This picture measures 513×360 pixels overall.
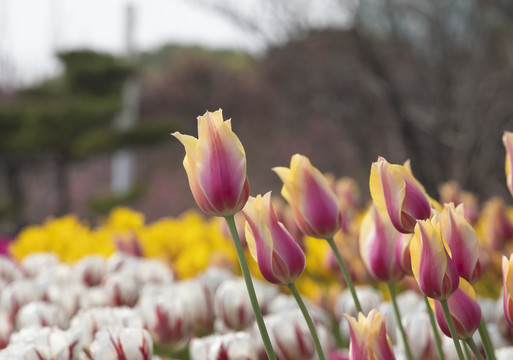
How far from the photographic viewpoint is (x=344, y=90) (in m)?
3.95

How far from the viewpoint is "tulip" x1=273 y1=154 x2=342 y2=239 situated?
68cm

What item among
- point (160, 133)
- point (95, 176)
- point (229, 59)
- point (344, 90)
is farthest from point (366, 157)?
point (229, 59)

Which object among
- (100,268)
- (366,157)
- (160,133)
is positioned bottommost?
(100,268)

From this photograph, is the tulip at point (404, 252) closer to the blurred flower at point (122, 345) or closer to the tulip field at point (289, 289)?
the tulip field at point (289, 289)

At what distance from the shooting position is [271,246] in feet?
1.99

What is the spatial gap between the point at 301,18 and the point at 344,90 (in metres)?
0.63

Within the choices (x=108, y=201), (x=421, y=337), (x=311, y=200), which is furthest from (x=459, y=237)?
(x=108, y=201)

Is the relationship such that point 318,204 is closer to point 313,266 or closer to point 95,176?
point 313,266

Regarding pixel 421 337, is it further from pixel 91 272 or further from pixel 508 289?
pixel 91 272

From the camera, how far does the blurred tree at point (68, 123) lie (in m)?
9.80

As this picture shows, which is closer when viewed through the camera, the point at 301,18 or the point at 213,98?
the point at 301,18

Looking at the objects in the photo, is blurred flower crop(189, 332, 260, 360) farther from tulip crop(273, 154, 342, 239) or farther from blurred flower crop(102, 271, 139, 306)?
blurred flower crop(102, 271, 139, 306)

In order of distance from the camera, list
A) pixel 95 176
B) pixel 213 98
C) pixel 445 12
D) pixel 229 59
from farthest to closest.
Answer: pixel 229 59
pixel 213 98
pixel 95 176
pixel 445 12

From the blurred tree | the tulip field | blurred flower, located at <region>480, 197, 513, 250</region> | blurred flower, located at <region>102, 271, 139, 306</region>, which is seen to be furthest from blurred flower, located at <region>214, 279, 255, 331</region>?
the blurred tree
